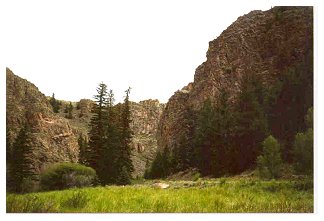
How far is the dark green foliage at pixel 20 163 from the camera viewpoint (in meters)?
8.65

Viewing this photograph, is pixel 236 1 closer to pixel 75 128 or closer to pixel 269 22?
pixel 75 128

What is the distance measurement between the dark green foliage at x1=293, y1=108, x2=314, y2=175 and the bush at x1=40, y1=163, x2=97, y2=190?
173 inches

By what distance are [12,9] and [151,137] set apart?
480 cm

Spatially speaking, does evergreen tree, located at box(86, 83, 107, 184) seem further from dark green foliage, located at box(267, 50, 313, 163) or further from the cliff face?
dark green foliage, located at box(267, 50, 313, 163)

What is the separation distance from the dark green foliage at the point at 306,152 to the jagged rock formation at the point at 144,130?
3.49 meters

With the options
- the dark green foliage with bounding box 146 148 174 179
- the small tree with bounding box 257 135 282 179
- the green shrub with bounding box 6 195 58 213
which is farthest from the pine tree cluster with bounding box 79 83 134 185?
the small tree with bounding box 257 135 282 179

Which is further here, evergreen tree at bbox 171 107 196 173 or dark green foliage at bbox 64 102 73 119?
evergreen tree at bbox 171 107 196 173

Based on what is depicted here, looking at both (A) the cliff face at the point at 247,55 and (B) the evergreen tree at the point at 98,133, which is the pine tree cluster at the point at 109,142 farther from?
(A) the cliff face at the point at 247,55

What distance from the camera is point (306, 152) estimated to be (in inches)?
347

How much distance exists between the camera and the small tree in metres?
9.55

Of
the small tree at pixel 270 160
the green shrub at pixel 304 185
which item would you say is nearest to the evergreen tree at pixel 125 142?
the small tree at pixel 270 160

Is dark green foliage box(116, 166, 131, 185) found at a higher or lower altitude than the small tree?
lower
